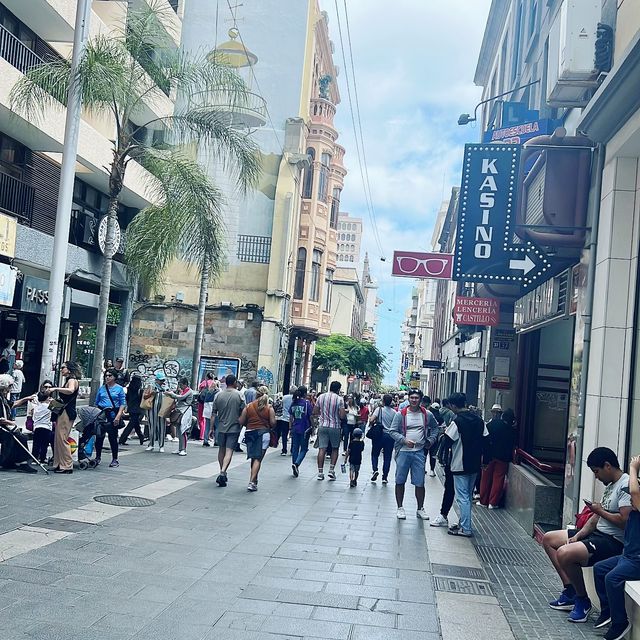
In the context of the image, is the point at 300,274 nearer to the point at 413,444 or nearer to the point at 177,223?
the point at 177,223

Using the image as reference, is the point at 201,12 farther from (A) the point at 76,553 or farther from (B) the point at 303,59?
(A) the point at 76,553

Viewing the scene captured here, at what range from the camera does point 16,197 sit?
744 inches

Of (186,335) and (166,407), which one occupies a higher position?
(186,335)

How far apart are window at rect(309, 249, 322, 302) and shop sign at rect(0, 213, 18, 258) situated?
69.7 ft

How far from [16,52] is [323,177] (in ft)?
69.7

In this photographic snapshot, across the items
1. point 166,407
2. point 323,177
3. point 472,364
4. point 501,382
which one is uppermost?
point 323,177

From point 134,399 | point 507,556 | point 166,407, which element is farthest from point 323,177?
point 507,556

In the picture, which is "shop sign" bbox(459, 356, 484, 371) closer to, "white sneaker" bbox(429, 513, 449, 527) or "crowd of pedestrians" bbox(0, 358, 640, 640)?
"crowd of pedestrians" bbox(0, 358, 640, 640)

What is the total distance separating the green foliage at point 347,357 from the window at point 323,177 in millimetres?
17864

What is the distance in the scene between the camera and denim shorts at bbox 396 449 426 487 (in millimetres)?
11016

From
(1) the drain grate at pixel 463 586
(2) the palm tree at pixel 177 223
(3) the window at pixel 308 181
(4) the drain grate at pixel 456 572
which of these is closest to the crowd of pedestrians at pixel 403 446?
(1) the drain grate at pixel 463 586

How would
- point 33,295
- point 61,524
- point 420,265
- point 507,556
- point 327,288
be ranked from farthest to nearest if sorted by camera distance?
1. point 327,288
2. point 420,265
3. point 33,295
4. point 507,556
5. point 61,524

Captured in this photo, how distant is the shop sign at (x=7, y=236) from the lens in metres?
16.7

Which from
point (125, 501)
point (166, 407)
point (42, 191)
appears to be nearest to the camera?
point (125, 501)
